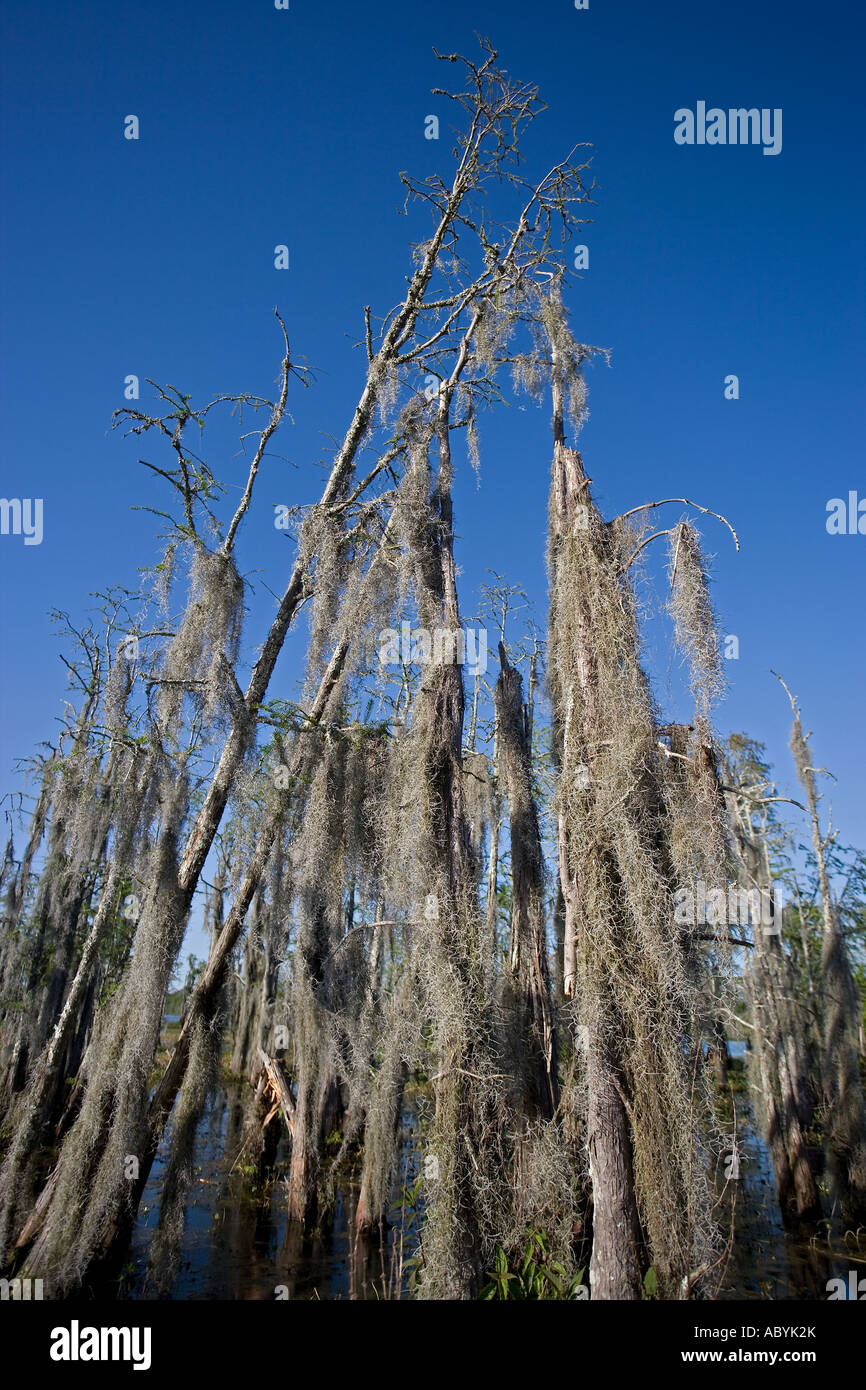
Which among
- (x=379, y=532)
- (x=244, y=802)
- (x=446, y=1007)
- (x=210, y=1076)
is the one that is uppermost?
(x=379, y=532)

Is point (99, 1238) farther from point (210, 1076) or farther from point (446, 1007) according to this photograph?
point (446, 1007)

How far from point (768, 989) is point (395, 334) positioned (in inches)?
497

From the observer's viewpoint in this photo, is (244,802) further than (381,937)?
No

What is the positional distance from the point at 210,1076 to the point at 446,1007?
2.85m

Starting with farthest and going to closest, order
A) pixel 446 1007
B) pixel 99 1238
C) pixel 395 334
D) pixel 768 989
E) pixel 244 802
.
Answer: pixel 768 989, pixel 395 334, pixel 244 802, pixel 99 1238, pixel 446 1007

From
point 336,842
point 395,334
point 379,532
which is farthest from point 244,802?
point 395,334

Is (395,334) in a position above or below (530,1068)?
above

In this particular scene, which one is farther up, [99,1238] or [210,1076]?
[210,1076]

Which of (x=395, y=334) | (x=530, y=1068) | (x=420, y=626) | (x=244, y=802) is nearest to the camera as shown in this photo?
(x=530, y=1068)

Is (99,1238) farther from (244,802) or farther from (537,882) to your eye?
(537,882)

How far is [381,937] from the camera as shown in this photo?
17750 millimetres

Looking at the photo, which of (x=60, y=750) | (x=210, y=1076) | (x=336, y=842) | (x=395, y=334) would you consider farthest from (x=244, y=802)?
(x=60, y=750)

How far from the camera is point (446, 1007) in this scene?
6.19 m
